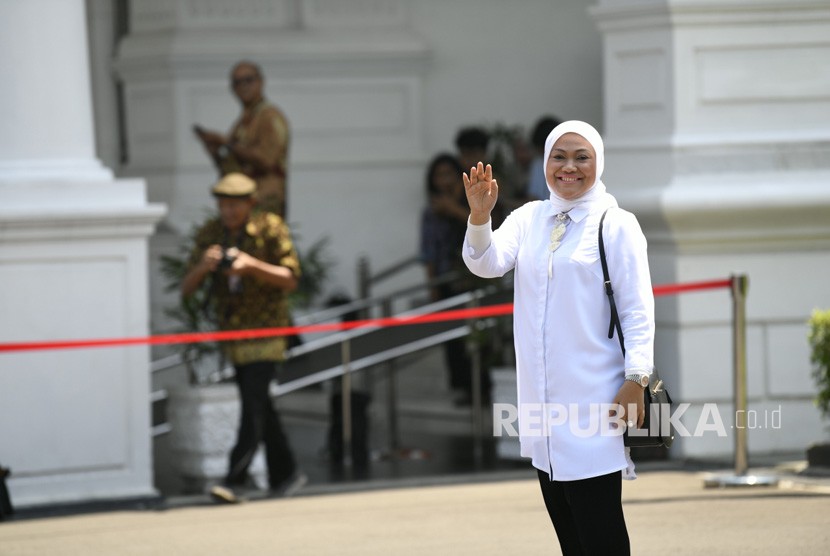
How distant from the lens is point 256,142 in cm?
1265

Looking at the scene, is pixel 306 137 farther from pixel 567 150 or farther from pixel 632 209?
pixel 567 150

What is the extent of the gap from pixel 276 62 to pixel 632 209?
18.1ft

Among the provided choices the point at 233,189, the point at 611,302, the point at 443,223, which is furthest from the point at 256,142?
the point at 611,302

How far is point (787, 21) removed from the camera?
10922mm

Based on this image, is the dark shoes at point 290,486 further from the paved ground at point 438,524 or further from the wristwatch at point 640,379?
the wristwatch at point 640,379

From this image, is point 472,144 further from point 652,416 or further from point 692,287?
point 652,416

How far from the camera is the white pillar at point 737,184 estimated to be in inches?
425

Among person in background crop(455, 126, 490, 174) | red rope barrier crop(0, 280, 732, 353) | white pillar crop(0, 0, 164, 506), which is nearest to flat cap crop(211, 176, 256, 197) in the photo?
white pillar crop(0, 0, 164, 506)

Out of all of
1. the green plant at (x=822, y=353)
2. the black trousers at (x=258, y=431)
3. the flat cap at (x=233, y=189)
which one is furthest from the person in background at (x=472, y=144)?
the green plant at (x=822, y=353)

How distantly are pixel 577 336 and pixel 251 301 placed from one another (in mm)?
4553

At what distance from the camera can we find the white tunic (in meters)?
5.84

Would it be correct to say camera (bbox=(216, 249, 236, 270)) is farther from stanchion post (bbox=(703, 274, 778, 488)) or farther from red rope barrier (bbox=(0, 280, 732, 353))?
stanchion post (bbox=(703, 274, 778, 488))

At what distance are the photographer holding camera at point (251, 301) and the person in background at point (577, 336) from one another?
160 inches

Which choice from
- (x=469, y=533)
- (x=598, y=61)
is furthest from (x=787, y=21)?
(x=598, y=61)
